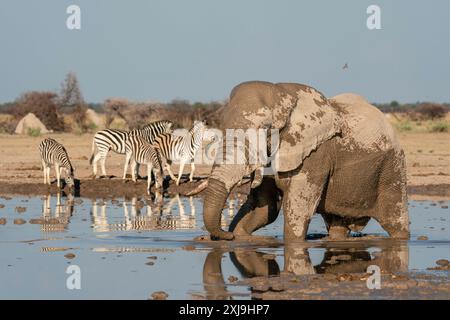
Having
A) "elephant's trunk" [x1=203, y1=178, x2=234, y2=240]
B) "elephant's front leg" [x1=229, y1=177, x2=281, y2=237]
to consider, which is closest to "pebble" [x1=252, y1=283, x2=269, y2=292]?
"elephant's trunk" [x1=203, y1=178, x2=234, y2=240]

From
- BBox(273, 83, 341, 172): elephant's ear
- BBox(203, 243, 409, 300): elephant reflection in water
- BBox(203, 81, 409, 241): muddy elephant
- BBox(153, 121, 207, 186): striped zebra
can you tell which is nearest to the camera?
BBox(203, 243, 409, 300): elephant reflection in water

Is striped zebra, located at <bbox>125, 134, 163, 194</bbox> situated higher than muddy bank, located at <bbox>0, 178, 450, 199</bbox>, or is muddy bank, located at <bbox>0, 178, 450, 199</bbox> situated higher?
striped zebra, located at <bbox>125, 134, 163, 194</bbox>

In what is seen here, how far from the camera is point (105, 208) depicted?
18688 mm

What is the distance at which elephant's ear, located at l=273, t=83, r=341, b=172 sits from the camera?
499 inches

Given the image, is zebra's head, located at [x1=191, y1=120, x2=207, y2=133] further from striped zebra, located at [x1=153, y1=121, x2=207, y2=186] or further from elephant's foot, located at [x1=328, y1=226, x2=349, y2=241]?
elephant's foot, located at [x1=328, y1=226, x2=349, y2=241]

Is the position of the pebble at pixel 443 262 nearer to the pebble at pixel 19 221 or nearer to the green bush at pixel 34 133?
the pebble at pixel 19 221

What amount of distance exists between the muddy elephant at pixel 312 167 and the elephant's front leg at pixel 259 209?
0.01 m

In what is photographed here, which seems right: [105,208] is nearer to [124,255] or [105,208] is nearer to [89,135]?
[124,255]

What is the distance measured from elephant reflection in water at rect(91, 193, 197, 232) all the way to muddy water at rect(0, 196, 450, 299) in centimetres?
2

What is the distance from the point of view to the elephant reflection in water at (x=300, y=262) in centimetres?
1092

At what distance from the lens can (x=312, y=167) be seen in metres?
12.9

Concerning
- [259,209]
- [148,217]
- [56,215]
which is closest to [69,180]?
[56,215]

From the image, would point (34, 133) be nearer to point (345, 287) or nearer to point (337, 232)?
point (337, 232)
